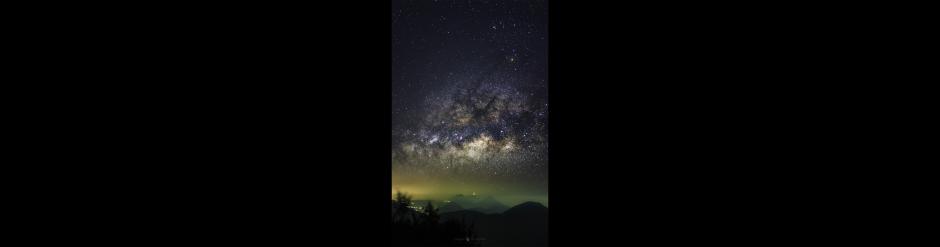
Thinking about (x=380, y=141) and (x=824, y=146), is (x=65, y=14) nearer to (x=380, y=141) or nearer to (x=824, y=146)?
(x=380, y=141)

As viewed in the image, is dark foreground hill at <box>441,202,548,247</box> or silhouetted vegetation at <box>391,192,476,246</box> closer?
silhouetted vegetation at <box>391,192,476,246</box>

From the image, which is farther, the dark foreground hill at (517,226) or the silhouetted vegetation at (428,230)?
the dark foreground hill at (517,226)

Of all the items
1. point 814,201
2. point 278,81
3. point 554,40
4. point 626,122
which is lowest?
point 814,201

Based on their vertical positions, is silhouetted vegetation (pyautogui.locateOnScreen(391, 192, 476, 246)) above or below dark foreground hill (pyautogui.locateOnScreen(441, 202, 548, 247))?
above

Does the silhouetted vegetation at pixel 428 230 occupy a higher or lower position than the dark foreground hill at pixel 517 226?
higher

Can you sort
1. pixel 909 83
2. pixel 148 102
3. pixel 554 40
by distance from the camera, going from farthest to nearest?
pixel 554 40 < pixel 148 102 < pixel 909 83

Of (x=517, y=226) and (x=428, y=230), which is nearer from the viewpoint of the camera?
(x=428, y=230)

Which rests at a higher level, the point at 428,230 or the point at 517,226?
the point at 428,230

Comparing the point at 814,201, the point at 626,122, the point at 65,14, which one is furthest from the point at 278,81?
the point at 814,201
